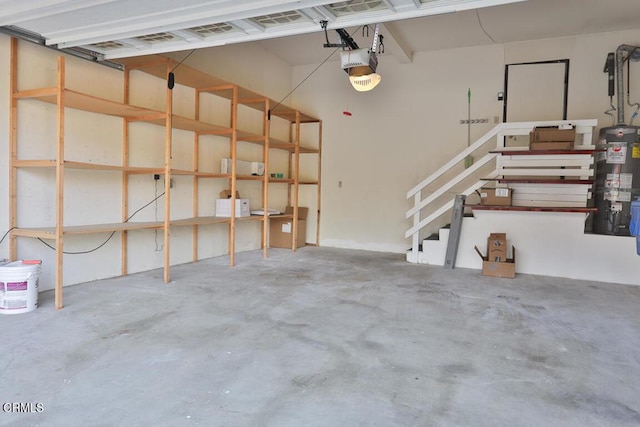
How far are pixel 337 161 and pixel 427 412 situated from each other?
5.67 meters

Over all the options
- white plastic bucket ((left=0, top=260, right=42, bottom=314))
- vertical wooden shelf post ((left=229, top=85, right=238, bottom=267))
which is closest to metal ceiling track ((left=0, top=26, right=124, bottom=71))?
vertical wooden shelf post ((left=229, top=85, right=238, bottom=267))

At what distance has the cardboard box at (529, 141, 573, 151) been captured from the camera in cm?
490

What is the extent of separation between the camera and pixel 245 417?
5.68 ft

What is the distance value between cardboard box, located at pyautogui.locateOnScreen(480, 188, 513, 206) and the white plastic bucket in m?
4.88

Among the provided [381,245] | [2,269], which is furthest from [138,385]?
[381,245]

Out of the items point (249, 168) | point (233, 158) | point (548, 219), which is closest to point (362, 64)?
point (233, 158)

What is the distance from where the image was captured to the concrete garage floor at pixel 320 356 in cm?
180

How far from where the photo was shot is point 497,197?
16.9ft

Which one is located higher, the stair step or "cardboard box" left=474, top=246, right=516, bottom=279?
the stair step

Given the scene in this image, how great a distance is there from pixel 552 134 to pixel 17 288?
5703 mm

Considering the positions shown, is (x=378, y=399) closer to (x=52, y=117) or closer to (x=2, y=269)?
(x=2, y=269)

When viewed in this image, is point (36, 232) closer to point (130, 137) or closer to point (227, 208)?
point (130, 137)

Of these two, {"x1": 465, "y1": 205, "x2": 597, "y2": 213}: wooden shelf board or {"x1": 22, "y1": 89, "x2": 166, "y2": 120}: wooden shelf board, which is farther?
{"x1": 465, "y1": 205, "x2": 597, "y2": 213}: wooden shelf board

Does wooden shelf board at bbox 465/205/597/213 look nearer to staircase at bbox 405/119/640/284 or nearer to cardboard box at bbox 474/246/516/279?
staircase at bbox 405/119/640/284
